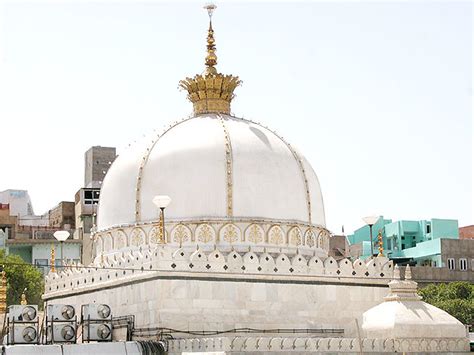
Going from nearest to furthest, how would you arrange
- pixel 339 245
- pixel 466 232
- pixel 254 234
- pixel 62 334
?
pixel 62 334, pixel 254 234, pixel 339 245, pixel 466 232

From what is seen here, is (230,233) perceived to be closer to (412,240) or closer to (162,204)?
(162,204)

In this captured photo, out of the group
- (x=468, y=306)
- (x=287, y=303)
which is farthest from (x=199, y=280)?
(x=468, y=306)

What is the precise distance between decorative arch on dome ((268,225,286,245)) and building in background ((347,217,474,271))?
35.2 m

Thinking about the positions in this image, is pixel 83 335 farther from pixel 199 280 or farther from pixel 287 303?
pixel 287 303

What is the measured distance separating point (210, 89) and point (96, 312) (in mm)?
9828

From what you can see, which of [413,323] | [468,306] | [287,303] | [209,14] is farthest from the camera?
[468,306]

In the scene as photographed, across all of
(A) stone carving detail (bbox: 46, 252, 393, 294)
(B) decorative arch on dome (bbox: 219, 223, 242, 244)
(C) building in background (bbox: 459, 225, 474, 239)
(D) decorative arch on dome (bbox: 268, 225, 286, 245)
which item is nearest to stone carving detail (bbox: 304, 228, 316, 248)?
(D) decorative arch on dome (bbox: 268, 225, 286, 245)

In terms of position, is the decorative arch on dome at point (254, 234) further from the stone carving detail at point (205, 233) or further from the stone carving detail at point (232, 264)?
the stone carving detail at point (205, 233)

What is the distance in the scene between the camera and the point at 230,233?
3175 centimetres

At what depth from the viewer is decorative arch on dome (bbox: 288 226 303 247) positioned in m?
32.6

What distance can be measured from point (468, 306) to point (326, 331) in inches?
958

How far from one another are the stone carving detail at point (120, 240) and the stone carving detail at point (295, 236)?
552 cm

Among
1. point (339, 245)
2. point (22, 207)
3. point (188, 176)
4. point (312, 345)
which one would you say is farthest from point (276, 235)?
point (22, 207)

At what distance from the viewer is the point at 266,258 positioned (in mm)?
30031
